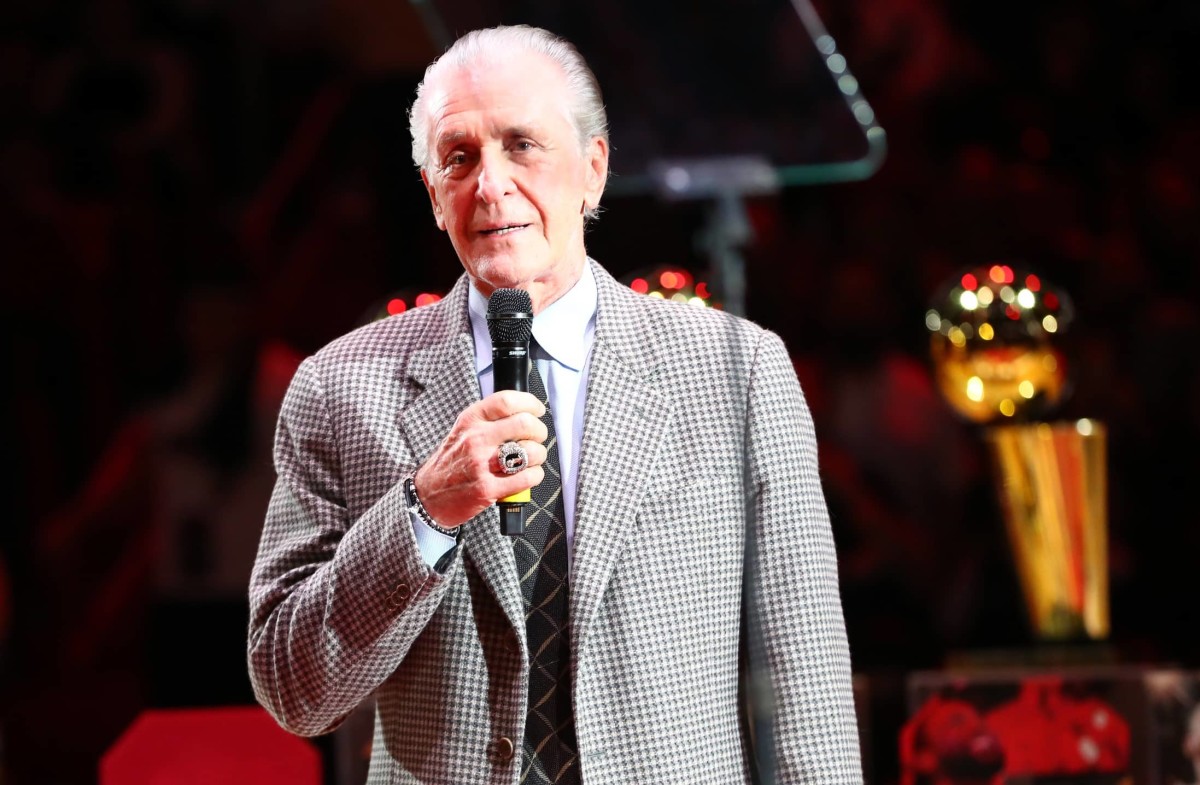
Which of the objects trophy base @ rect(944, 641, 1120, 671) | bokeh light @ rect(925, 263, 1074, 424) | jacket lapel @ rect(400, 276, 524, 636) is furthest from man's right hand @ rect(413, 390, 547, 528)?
bokeh light @ rect(925, 263, 1074, 424)

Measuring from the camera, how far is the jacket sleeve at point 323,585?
1.09 meters

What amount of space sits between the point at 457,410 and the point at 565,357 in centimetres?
11

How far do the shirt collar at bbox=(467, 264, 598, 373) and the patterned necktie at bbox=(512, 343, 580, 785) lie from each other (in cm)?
10

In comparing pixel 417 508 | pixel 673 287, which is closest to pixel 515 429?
pixel 417 508

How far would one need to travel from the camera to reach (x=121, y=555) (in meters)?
3.75

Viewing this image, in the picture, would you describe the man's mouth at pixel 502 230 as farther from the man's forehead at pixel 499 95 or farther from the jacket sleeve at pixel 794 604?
the jacket sleeve at pixel 794 604

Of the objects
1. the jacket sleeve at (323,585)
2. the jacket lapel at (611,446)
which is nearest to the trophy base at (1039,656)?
the jacket lapel at (611,446)

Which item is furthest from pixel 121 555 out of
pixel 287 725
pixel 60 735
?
pixel 287 725

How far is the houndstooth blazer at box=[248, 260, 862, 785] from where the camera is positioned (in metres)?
1.14

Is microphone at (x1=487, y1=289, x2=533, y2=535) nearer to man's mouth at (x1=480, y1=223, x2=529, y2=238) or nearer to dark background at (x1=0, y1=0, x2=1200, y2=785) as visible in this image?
man's mouth at (x1=480, y1=223, x2=529, y2=238)

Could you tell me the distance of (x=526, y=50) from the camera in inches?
46.3

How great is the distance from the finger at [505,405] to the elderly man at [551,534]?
91 mm

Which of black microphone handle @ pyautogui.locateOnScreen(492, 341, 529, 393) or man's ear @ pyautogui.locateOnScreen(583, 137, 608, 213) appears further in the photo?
man's ear @ pyautogui.locateOnScreen(583, 137, 608, 213)

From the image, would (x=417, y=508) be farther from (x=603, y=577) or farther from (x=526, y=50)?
(x=526, y=50)
